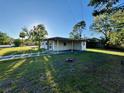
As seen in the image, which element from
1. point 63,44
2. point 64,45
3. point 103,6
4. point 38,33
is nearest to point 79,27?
point 38,33

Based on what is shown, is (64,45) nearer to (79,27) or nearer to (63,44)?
(63,44)

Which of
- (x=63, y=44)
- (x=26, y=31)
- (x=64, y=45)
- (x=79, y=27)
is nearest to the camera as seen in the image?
(x=63, y=44)

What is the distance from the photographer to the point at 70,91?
5.29 meters

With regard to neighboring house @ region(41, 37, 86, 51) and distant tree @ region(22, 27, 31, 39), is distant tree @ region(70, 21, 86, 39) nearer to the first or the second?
neighboring house @ region(41, 37, 86, 51)

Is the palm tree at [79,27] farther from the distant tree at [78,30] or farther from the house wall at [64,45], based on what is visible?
the house wall at [64,45]

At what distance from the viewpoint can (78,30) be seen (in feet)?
131

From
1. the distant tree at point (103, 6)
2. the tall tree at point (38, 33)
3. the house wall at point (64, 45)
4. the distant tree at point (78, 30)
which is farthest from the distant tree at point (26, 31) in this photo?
the distant tree at point (103, 6)

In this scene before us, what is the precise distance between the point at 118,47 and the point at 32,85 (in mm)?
29790

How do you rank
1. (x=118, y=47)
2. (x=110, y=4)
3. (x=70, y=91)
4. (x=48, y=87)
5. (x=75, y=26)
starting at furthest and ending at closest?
1. (x=75, y=26)
2. (x=118, y=47)
3. (x=110, y=4)
4. (x=48, y=87)
5. (x=70, y=91)

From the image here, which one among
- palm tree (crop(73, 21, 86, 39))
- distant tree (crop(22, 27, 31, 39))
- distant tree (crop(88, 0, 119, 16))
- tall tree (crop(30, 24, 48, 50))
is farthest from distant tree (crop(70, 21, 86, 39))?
distant tree (crop(88, 0, 119, 16))

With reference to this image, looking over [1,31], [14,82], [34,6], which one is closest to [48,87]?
[14,82]

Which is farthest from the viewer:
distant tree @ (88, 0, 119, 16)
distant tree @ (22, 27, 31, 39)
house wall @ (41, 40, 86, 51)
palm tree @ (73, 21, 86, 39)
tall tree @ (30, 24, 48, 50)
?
palm tree @ (73, 21, 86, 39)

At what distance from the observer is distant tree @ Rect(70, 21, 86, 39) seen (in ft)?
128

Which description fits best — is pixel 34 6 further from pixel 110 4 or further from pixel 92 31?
pixel 92 31
